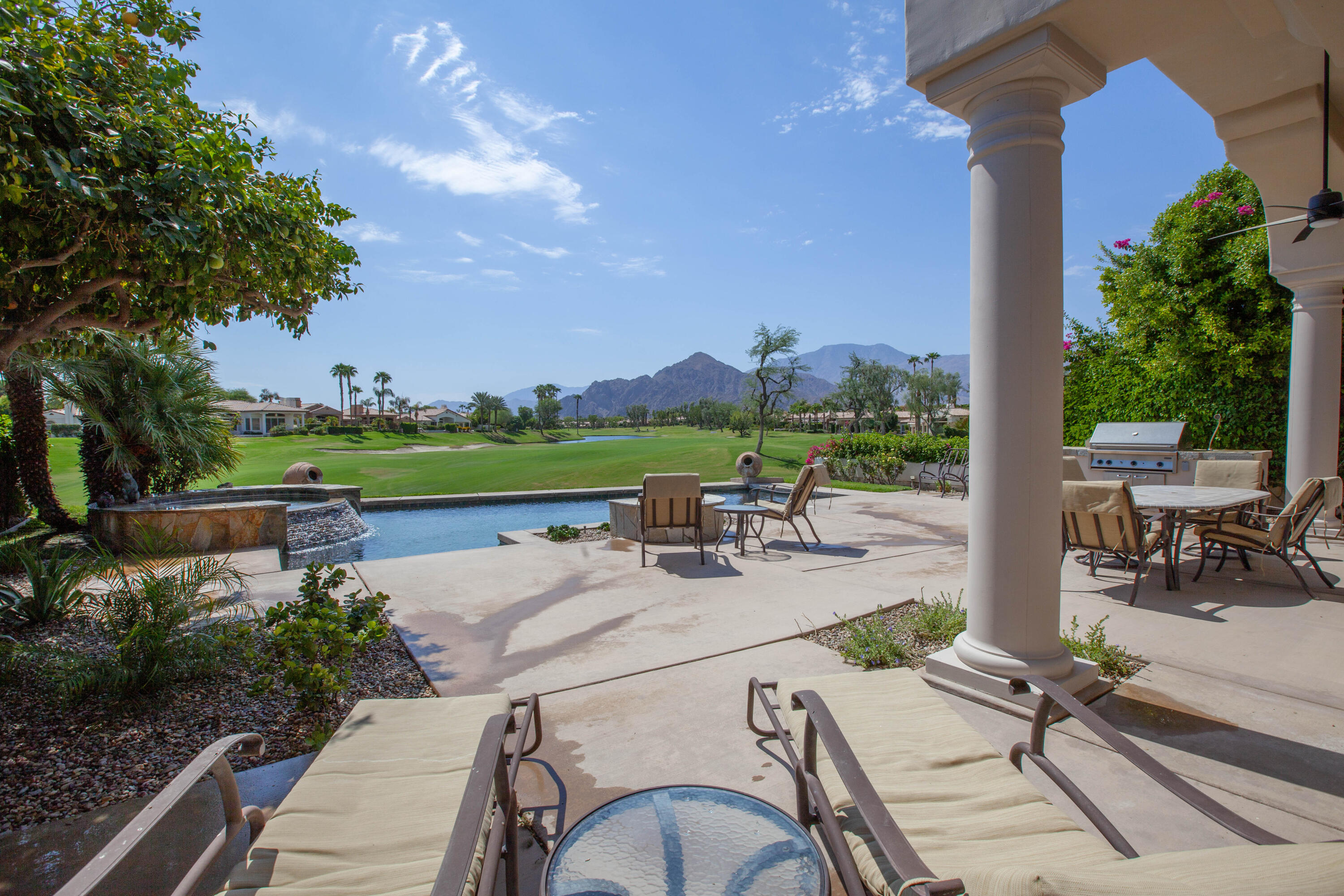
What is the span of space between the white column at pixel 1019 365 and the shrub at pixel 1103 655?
1.78 ft

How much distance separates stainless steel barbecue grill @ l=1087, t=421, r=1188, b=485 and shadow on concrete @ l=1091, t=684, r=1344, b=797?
24.2ft

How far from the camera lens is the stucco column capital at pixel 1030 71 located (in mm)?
2812

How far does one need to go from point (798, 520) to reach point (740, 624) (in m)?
5.42

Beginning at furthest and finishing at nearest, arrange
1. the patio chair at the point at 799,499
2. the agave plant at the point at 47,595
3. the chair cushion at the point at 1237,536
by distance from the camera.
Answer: the patio chair at the point at 799,499
the chair cushion at the point at 1237,536
the agave plant at the point at 47,595

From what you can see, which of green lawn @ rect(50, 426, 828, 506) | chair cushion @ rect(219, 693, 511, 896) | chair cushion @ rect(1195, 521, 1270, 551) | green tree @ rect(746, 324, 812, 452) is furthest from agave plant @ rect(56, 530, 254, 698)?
green tree @ rect(746, 324, 812, 452)

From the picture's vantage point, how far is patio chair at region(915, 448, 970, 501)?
1332cm

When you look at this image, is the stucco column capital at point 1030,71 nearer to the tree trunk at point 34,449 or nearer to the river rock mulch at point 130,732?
the river rock mulch at point 130,732

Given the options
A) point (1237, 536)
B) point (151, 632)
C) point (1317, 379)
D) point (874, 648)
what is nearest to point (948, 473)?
point (1317, 379)

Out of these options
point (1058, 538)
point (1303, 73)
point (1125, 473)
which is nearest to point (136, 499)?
point (1058, 538)

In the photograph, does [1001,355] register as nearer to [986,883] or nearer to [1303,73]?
[986,883]

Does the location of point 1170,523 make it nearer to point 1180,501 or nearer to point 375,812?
point 1180,501

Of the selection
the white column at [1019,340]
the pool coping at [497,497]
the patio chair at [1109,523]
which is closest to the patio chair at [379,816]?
the white column at [1019,340]

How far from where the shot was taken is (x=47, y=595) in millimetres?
4508

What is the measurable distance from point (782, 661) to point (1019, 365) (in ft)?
7.12
